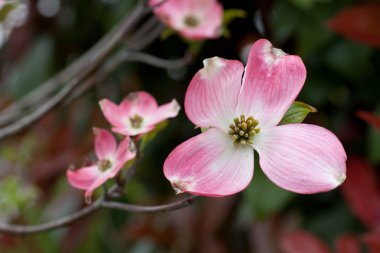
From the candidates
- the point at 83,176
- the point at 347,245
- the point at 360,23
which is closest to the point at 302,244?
the point at 347,245

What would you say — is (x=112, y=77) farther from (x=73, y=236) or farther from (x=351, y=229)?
(x=351, y=229)

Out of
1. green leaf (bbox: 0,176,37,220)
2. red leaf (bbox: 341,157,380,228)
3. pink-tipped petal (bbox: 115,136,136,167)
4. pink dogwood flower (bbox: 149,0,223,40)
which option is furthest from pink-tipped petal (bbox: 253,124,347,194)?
green leaf (bbox: 0,176,37,220)

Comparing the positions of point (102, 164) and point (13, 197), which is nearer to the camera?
point (102, 164)

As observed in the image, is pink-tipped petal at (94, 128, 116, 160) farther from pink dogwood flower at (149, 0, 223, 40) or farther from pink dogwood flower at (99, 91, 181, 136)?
pink dogwood flower at (149, 0, 223, 40)

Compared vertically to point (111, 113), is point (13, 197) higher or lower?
lower

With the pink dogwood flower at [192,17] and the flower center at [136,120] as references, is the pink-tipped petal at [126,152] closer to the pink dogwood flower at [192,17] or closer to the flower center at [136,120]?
the flower center at [136,120]

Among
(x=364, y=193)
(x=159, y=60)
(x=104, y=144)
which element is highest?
(x=104, y=144)

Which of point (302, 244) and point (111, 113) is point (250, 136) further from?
point (302, 244)
